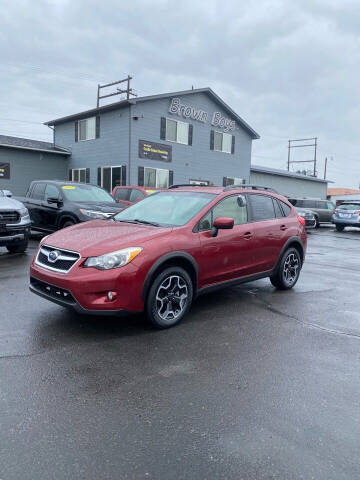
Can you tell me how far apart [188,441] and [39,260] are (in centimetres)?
285

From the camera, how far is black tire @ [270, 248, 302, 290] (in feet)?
20.0

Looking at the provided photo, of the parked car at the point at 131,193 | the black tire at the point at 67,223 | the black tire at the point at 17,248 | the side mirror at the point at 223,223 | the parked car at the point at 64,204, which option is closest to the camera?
the side mirror at the point at 223,223

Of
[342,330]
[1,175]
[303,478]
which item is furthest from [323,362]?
[1,175]

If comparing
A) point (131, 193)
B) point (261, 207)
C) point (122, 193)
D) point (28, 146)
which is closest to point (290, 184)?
point (28, 146)

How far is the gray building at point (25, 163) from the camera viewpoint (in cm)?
2131

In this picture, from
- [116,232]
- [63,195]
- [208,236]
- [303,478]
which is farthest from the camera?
[63,195]

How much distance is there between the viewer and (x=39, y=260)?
14.6ft

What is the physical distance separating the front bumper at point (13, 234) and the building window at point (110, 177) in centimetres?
1296

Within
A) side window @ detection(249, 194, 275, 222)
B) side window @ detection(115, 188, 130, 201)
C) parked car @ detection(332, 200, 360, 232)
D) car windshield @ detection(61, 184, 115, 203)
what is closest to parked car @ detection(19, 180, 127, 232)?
car windshield @ detection(61, 184, 115, 203)

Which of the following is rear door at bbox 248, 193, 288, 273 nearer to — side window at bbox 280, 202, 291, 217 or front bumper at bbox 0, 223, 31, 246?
side window at bbox 280, 202, 291, 217

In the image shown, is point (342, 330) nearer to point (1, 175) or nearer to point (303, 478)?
point (303, 478)

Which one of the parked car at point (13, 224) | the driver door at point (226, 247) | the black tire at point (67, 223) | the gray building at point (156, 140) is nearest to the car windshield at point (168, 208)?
the driver door at point (226, 247)

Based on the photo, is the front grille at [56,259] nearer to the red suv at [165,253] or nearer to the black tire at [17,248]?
the red suv at [165,253]

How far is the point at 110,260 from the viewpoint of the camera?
3891 mm
